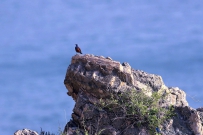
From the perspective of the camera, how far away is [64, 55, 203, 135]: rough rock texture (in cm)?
1390

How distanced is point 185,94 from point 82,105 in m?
2.55

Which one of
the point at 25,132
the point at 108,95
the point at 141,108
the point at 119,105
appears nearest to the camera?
the point at 141,108

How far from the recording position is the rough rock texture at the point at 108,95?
547 inches

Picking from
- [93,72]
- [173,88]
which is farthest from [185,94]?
[93,72]

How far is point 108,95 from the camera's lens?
14.2 m

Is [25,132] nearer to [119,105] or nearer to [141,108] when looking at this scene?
[119,105]

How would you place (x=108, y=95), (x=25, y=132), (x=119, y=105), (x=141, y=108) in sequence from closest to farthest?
1. (x=141, y=108)
2. (x=119, y=105)
3. (x=108, y=95)
4. (x=25, y=132)

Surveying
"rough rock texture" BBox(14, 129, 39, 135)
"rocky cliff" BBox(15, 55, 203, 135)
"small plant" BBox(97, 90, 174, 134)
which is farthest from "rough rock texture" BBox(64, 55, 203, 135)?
"rough rock texture" BBox(14, 129, 39, 135)

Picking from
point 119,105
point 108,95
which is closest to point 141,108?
point 119,105

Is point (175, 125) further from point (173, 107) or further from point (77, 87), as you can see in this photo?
point (77, 87)

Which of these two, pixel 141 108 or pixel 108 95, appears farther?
pixel 108 95

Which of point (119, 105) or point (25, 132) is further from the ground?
point (119, 105)

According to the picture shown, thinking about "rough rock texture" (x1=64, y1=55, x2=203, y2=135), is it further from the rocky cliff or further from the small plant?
the small plant

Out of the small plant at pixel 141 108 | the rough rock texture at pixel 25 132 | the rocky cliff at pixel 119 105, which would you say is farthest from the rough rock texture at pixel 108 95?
the rough rock texture at pixel 25 132
